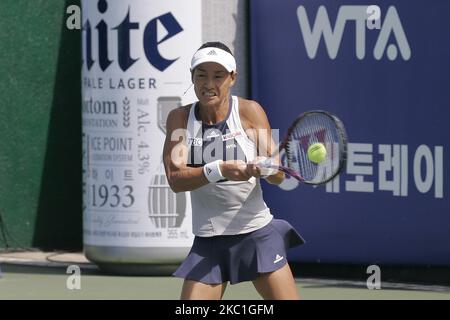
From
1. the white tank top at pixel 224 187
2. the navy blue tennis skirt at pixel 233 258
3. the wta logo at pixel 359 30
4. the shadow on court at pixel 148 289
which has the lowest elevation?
the shadow on court at pixel 148 289

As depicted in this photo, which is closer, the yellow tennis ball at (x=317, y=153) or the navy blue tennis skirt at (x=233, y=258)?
the yellow tennis ball at (x=317, y=153)

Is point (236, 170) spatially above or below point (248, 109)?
below

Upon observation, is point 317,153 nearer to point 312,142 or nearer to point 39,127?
point 312,142

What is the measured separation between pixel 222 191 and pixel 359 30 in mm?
3217

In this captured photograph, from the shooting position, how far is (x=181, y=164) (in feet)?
20.0

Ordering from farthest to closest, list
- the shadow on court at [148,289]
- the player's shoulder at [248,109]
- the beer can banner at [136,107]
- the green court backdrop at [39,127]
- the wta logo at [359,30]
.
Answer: the green court backdrop at [39,127] < the beer can banner at [136,107] < the wta logo at [359,30] < the shadow on court at [148,289] < the player's shoulder at [248,109]

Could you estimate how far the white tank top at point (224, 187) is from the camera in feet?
20.2

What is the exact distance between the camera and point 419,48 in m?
8.88

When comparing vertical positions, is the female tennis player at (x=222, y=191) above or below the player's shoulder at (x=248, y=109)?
below

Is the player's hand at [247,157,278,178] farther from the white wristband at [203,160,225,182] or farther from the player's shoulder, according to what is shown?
the player's shoulder

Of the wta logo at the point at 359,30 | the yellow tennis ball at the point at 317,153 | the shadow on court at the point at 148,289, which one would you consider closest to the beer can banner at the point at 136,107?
the shadow on court at the point at 148,289

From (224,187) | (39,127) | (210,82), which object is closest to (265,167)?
(224,187)

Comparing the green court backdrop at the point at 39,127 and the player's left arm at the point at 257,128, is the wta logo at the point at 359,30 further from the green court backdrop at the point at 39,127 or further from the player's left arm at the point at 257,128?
the player's left arm at the point at 257,128

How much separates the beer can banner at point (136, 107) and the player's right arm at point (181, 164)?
3183 mm
